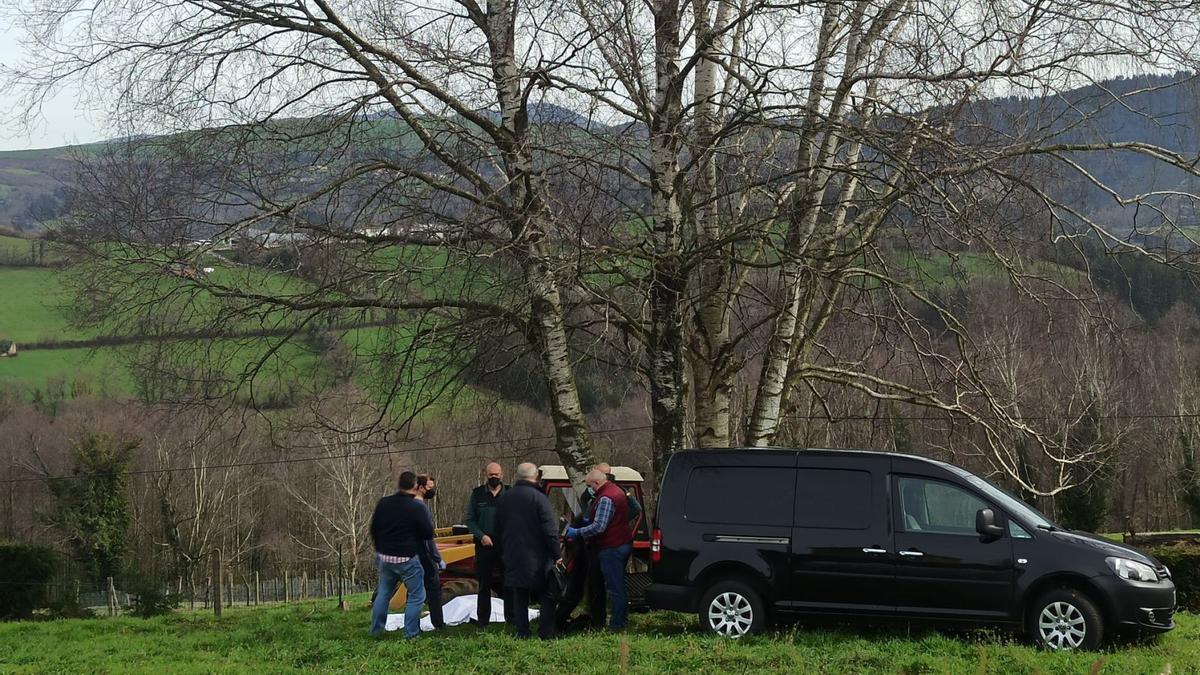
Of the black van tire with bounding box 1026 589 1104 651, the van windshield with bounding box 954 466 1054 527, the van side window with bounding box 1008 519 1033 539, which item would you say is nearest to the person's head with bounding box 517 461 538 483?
the van windshield with bounding box 954 466 1054 527

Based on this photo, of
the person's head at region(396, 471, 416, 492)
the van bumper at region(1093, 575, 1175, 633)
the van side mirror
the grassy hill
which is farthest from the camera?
the grassy hill

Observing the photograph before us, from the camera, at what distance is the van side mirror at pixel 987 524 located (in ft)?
34.7

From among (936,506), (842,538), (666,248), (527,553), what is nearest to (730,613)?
(842,538)

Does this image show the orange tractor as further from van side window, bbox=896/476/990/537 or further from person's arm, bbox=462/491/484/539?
van side window, bbox=896/476/990/537

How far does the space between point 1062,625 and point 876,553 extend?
5.62 ft

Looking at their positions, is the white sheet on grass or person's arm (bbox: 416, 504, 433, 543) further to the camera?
the white sheet on grass

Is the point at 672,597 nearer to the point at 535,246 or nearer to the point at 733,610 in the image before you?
the point at 733,610

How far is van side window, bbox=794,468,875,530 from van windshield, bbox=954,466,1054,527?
92 cm

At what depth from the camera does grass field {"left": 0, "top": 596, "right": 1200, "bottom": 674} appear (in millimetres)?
9242

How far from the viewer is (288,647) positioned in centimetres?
1138

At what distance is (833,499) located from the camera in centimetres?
1136

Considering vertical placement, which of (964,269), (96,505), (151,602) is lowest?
(96,505)

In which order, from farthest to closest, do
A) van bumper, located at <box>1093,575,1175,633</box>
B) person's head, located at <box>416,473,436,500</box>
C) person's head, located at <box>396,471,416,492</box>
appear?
person's head, located at <box>416,473,436,500</box>
person's head, located at <box>396,471,416,492</box>
van bumper, located at <box>1093,575,1175,633</box>

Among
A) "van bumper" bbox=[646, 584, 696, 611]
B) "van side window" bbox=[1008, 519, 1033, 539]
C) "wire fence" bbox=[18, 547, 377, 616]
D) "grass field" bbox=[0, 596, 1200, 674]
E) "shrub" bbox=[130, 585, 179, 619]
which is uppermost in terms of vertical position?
"van side window" bbox=[1008, 519, 1033, 539]
